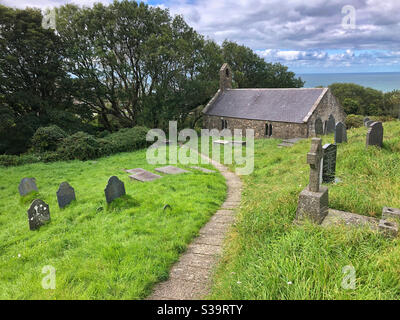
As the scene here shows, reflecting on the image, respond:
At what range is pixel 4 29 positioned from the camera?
63.0 ft

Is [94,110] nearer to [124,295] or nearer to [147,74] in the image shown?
[147,74]

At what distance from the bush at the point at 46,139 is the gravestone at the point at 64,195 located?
1210 centimetres

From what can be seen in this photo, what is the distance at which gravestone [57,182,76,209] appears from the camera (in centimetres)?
776

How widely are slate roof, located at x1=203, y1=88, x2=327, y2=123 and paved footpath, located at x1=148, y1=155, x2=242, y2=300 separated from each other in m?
17.8

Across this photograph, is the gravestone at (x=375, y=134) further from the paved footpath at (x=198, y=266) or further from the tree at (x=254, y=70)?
the tree at (x=254, y=70)

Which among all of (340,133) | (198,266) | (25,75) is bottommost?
(198,266)

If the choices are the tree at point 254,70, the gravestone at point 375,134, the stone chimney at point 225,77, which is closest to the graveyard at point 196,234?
the gravestone at point 375,134

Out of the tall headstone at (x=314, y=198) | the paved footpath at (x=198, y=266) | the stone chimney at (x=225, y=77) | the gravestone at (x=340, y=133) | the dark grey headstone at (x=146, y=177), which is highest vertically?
the stone chimney at (x=225, y=77)

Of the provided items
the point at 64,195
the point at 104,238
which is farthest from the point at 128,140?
the point at 104,238

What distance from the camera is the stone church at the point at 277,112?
70.8 feet

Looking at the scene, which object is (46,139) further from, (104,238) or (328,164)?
(328,164)

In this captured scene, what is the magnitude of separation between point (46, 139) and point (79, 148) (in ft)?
9.70

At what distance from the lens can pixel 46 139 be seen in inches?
711

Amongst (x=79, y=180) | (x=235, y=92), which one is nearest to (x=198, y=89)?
(x=235, y=92)
